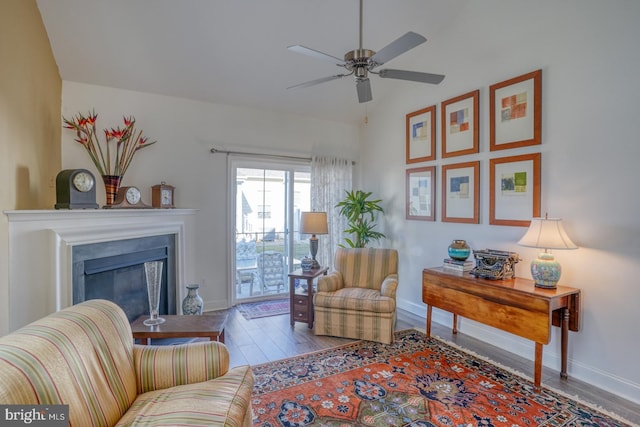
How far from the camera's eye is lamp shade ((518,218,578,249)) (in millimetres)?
2432

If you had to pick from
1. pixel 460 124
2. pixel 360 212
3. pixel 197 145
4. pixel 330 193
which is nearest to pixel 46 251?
pixel 197 145

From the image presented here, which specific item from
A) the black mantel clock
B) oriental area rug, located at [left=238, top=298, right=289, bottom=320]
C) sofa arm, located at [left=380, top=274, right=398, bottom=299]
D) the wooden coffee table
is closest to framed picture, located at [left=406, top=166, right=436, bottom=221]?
sofa arm, located at [left=380, top=274, right=398, bottom=299]

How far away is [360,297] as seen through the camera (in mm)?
3205

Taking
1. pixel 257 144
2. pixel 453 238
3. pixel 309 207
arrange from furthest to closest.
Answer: pixel 309 207
pixel 257 144
pixel 453 238

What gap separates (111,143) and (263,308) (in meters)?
2.69

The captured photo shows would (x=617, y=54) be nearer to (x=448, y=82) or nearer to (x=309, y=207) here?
(x=448, y=82)

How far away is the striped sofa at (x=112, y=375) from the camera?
3.70 ft

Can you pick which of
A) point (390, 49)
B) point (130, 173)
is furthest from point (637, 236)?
point (130, 173)

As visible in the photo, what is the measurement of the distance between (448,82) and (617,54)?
1501 millimetres

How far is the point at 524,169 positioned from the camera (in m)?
Result: 2.91

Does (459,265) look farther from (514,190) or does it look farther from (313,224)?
(313,224)

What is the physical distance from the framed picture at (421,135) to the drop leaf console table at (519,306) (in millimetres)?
1582

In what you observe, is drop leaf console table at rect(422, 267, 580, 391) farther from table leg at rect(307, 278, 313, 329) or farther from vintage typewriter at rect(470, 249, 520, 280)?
table leg at rect(307, 278, 313, 329)

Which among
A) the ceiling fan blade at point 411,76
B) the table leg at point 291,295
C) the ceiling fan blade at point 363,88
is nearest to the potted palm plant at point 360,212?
the table leg at point 291,295
